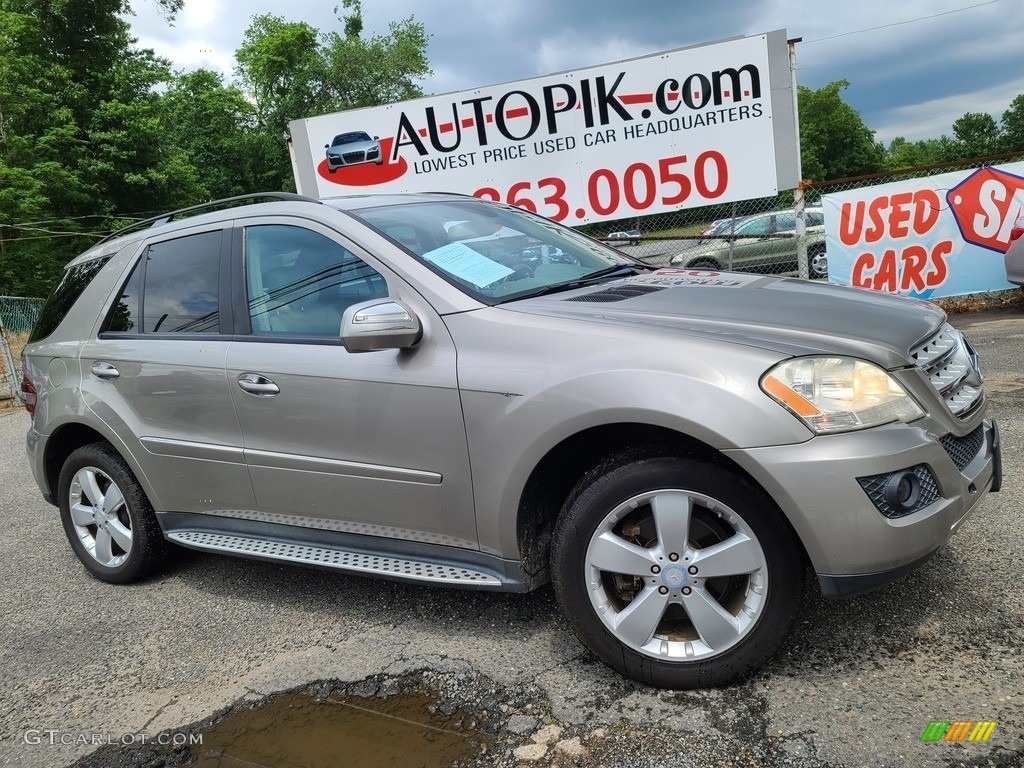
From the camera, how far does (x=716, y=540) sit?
7.66ft

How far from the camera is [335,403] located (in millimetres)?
2879

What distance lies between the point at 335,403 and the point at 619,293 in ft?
3.70

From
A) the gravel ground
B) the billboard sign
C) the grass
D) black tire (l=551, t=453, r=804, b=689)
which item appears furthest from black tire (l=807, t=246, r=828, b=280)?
black tire (l=551, t=453, r=804, b=689)

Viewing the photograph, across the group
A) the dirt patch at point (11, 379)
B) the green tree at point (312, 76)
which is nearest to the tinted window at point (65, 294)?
the dirt patch at point (11, 379)

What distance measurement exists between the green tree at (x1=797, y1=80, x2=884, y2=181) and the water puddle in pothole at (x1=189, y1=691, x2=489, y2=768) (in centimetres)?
8837

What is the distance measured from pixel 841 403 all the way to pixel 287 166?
152ft

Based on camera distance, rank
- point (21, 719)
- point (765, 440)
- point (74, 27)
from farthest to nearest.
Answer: point (74, 27) < point (21, 719) < point (765, 440)

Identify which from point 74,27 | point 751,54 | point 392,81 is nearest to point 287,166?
point 392,81

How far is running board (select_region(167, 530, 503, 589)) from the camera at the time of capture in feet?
8.98

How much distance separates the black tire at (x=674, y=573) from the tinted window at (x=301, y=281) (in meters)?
1.20

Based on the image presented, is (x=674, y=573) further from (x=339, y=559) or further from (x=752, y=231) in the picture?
(x=752, y=231)

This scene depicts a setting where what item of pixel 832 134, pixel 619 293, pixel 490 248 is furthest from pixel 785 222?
pixel 832 134

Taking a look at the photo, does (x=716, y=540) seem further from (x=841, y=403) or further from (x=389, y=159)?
(x=389, y=159)

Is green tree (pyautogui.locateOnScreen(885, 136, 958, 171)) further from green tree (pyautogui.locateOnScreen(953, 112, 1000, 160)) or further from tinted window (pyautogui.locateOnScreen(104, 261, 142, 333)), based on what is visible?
tinted window (pyautogui.locateOnScreen(104, 261, 142, 333))
